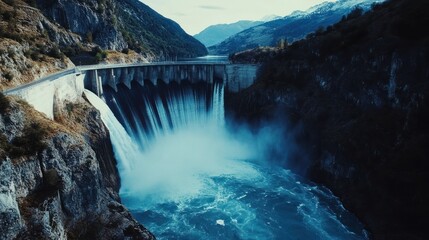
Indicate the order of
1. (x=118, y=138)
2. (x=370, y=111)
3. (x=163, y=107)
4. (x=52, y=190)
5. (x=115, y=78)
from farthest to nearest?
(x=163, y=107)
(x=115, y=78)
(x=118, y=138)
(x=370, y=111)
(x=52, y=190)

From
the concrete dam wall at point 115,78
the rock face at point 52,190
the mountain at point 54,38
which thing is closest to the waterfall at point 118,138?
the concrete dam wall at point 115,78

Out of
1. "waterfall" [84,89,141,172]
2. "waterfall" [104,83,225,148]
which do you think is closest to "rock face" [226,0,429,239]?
"waterfall" [104,83,225,148]

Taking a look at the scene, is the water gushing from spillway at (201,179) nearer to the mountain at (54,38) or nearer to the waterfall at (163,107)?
the waterfall at (163,107)

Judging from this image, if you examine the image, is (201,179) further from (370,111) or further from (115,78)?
(370,111)

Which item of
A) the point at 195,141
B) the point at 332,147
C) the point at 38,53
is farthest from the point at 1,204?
the point at 195,141

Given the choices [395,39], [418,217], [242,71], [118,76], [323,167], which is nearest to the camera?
[418,217]

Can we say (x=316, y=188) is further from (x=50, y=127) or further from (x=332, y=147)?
(x=50, y=127)

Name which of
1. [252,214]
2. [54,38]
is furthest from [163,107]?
[54,38]
